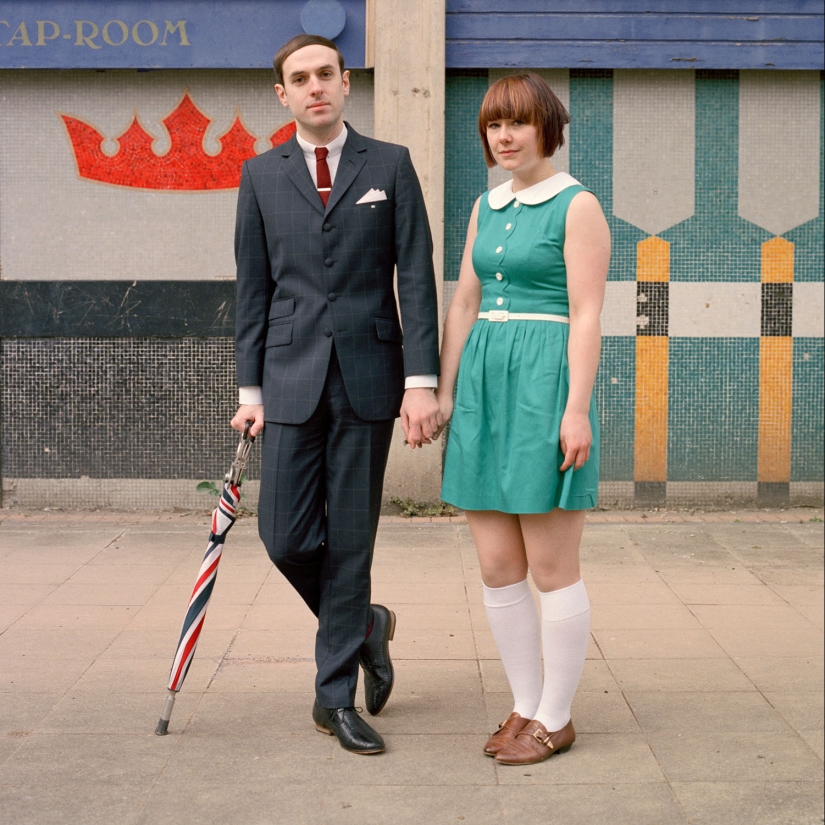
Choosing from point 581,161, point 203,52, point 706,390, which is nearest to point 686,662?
point 706,390

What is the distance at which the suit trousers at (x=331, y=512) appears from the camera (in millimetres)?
3604

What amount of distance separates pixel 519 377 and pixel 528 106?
79 centimetres

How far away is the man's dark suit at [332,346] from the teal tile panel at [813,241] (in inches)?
176

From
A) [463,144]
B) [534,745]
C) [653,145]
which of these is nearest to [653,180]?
[653,145]

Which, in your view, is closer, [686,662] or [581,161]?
[686,662]

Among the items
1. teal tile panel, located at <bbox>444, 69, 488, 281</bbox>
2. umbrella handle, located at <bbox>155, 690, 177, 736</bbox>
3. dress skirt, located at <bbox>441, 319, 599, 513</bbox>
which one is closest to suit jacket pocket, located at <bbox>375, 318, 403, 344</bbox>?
dress skirt, located at <bbox>441, 319, 599, 513</bbox>

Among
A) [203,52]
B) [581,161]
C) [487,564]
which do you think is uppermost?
[203,52]

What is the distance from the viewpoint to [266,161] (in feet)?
12.2

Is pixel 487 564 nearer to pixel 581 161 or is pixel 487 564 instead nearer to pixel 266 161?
pixel 266 161

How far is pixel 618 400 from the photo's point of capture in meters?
7.43

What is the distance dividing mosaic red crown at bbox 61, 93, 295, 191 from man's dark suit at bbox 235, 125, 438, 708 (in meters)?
3.71

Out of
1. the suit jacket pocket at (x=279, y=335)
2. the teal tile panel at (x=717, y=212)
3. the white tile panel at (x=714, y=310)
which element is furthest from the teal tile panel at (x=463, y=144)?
the suit jacket pocket at (x=279, y=335)

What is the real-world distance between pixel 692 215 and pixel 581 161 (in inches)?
31.3

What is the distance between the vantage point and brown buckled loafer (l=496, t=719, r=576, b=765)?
11.2 ft
